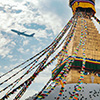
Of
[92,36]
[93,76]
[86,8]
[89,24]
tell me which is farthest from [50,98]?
[86,8]

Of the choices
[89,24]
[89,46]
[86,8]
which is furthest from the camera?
[86,8]

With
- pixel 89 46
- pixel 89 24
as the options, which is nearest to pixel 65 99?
pixel 89 46

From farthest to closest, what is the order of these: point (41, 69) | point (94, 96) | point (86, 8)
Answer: point (86, 8) → point (94, 96) → point (41, 69)

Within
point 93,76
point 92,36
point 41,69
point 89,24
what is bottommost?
point 93,76

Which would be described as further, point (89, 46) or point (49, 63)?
point (89, 46)

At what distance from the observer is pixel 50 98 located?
365 inches

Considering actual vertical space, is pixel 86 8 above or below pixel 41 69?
above

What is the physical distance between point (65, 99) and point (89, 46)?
633cm

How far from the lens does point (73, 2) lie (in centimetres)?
1772

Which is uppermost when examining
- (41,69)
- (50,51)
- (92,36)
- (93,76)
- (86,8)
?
(86,8)

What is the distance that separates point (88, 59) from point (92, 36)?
3.38 metres

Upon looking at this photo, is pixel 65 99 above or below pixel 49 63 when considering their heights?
below

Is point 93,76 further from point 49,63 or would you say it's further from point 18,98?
point 18,98

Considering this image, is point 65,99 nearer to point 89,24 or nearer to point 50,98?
point 50,98
